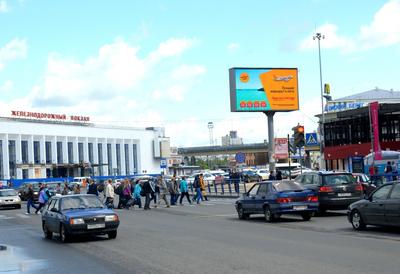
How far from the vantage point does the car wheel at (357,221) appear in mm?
17734

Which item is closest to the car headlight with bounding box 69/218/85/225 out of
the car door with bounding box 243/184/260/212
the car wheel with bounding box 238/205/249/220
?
the car door with bounding box 243/184/260/212

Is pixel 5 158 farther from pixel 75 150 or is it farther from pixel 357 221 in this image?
pixel 357 221

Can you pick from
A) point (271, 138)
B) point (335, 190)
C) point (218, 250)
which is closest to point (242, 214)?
point (335, 190)

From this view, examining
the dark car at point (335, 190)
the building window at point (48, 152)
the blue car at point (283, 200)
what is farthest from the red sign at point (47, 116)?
the blue car at point (283, 200)

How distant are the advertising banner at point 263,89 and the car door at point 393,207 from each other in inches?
1120

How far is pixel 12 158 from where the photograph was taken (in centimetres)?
10612

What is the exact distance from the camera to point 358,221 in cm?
1784

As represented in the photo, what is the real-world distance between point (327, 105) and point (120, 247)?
73111mm

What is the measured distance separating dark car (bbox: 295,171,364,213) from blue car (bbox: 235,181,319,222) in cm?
136

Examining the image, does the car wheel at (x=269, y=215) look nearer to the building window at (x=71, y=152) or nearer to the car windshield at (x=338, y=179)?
the car windshield at (x=338, y=179)

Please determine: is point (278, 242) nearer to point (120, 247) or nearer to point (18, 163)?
point (120, 247)

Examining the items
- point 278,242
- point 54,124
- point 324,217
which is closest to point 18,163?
point 54,124

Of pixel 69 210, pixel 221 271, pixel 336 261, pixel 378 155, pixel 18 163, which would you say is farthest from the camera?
pixel 18 163

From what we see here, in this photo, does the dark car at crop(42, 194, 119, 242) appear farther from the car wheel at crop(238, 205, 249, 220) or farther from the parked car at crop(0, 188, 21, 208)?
the parked car at crop(0, 188, 21, 208)
